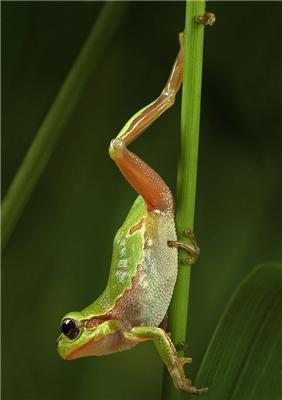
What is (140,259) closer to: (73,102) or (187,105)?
(187,105)

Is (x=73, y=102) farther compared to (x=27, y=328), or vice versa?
(x=27, y=328)

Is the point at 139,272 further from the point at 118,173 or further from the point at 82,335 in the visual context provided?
the point at 118,173

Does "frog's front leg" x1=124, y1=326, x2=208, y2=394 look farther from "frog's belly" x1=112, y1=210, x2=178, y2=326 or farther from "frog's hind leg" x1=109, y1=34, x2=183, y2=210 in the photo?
"frog's hind leg" x1=109, y1=34, x2=183, y2=210

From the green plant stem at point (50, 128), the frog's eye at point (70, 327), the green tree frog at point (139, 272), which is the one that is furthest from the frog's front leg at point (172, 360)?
the green plant stem at point (50, 128)

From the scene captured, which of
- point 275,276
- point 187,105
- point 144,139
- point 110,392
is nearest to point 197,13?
point 187,105

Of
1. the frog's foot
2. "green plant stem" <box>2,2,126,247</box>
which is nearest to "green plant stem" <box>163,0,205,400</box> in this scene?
the frog's foot
